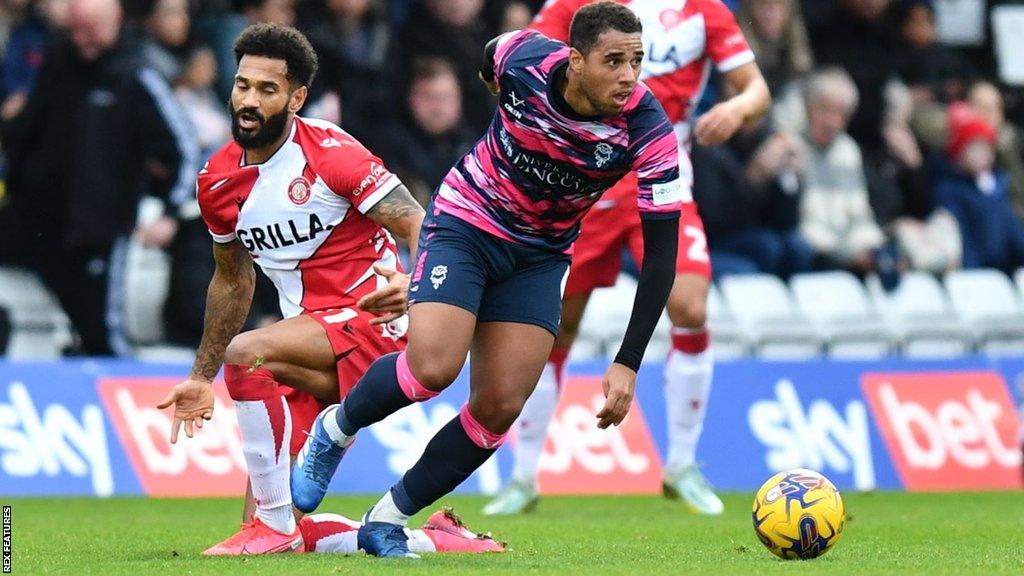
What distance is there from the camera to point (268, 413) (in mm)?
7285

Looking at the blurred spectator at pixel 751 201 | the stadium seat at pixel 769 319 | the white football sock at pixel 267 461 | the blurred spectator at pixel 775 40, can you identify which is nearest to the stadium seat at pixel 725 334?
the stadium seat at pixel 769 319

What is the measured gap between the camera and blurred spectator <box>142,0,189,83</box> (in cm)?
1357

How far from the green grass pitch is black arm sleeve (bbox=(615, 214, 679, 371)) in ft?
2.84

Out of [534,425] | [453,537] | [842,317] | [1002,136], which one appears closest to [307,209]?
[453,537]

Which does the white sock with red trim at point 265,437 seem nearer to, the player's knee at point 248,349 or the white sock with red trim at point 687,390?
the player's knee at point 248,349

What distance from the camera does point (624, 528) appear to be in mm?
9016

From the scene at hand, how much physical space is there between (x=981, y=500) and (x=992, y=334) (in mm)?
3818

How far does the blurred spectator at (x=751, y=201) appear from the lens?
1486 cm

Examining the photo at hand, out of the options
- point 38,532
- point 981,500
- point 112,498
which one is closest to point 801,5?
point 981,500

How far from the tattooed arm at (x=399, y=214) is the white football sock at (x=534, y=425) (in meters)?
3.09

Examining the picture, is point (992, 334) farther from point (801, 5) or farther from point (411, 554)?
point (411, 554)

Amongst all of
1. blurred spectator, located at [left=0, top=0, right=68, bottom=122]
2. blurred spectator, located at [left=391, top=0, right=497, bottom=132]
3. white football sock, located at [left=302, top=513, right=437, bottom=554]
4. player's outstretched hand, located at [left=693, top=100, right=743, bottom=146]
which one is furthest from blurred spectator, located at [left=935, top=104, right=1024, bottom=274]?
white football sock, located at [left=302, top=513, right=437, bottom=554]

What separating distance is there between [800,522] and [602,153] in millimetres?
1650

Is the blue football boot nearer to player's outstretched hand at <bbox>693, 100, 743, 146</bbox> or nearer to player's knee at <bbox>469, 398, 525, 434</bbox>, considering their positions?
player's knee at <bbox>469, 398, 525, 434</bbox>
